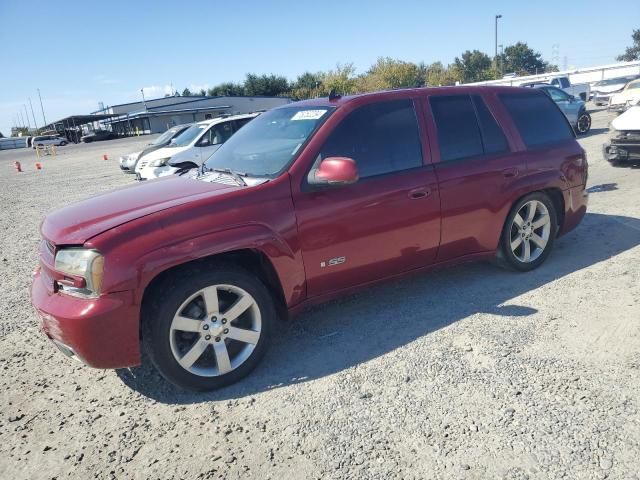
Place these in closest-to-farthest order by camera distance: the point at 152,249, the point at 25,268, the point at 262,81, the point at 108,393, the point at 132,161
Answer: the point at 152,249 < the point at 108,393 < the point at 25,268 < the point at 132,161 < the point at 262,81

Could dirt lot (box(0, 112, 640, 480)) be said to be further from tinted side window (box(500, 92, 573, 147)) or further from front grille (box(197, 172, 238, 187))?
tinted side window (box(500, 92, 573, 147))

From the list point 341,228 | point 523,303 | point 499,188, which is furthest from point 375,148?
point 523,303

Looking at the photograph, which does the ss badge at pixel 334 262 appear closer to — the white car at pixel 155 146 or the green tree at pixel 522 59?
the white car at pixel 155 146

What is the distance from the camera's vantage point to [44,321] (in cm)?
307

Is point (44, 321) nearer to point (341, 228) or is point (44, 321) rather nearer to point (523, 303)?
point (341, 228)

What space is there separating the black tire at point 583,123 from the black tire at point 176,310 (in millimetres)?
16996

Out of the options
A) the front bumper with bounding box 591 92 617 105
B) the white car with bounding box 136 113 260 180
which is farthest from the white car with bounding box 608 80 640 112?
the white car with bounding box 136 113 260 180

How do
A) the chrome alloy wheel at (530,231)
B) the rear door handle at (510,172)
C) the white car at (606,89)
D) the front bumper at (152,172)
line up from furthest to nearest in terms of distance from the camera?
1. the white car at (606,89)
2. the front bumper at (152,172)
3. the chrome alloy wheel at (530,231)
4. the rear door handle at (510,172)

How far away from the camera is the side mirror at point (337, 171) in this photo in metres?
3.29

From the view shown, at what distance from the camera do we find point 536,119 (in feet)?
16.0

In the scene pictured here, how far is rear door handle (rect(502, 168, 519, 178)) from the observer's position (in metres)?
4.42

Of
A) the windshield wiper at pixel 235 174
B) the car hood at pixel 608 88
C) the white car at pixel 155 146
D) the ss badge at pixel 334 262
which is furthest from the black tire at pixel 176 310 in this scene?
the car hood at pixel 608 88

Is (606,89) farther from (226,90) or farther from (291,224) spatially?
(226,90)

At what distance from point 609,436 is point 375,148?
2.41 m
